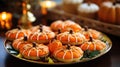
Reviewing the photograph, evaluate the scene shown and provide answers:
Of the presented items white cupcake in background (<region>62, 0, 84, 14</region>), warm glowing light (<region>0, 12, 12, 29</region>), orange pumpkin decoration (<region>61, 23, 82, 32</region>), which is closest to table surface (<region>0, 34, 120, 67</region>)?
orange pumpkin decoration (<region>61, 23, 82, 32</region>)

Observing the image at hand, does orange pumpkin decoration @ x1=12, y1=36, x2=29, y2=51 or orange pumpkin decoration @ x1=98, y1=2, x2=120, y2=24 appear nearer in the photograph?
orange pumpkin decoration @ x1=12, y1=36, x2=29, y2=51

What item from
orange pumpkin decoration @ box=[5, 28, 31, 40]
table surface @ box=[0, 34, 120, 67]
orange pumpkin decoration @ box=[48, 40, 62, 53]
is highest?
orange pumpkin decoration @ box=[5, 28, 31, 40]

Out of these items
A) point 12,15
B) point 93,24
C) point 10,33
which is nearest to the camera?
point 10,33

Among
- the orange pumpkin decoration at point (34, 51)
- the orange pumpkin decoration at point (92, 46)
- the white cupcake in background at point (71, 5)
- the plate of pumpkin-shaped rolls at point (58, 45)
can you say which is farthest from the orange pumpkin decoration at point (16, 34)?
the white cupcake in background at point (71, 5)

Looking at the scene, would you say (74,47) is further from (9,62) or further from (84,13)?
(84,13)

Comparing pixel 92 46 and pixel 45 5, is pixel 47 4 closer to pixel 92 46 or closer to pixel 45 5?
pixel 45 5

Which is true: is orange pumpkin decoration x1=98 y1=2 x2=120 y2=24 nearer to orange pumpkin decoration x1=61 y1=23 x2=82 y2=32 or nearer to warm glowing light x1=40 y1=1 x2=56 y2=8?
orange pumpkin decoration x1=61 y1=23 x2=82 y2=32

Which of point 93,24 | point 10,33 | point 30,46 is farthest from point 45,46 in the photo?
point 93,24

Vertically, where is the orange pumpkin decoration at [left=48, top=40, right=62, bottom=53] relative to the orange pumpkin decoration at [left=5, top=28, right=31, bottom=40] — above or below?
below
